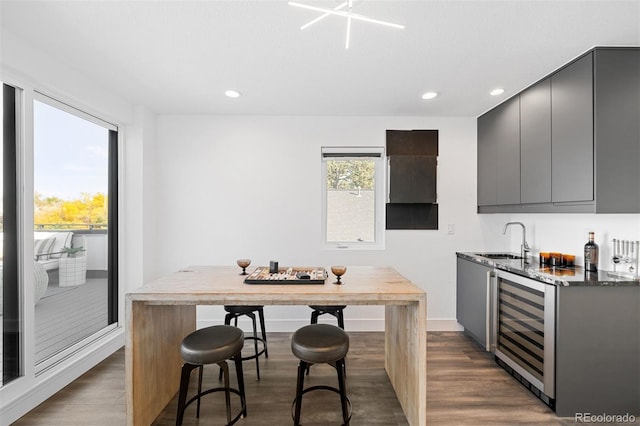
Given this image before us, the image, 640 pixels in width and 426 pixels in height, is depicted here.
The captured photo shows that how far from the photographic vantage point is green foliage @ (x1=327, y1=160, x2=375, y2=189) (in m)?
→ 3.76

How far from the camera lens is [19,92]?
217 centimetres

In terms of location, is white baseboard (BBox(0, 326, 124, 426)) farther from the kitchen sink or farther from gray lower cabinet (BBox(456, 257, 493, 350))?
the kitchen sink

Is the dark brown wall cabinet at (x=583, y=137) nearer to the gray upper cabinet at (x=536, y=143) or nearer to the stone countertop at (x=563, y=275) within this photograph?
the gray upper cabinet at (x=536, y=143)

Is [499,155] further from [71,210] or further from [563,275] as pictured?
[71,210]

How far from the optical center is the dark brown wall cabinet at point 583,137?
6.87 feet

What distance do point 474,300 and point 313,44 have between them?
9.35ft

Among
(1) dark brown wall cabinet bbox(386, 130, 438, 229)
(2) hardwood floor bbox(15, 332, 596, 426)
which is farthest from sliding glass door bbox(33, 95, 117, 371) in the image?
(1) dark brown wall cabinet bbox(386, 130, 438, 229)

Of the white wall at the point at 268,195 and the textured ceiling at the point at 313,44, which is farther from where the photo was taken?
the white wall at the point at 268,195

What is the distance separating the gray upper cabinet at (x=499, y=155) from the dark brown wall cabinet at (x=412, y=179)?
52 centimetres

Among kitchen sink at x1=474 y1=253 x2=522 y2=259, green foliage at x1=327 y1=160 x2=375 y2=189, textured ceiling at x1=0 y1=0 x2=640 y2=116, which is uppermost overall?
textured ceiling at x1=0 y1=0 x2=640 y2=116

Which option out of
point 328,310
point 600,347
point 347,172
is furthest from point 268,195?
point 600,347

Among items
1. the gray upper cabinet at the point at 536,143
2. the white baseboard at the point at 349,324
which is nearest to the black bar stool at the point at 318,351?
the white baseboard at the point at 349,324

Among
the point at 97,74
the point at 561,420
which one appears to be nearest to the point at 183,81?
the point at 97,74

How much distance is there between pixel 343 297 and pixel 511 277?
1.66m
